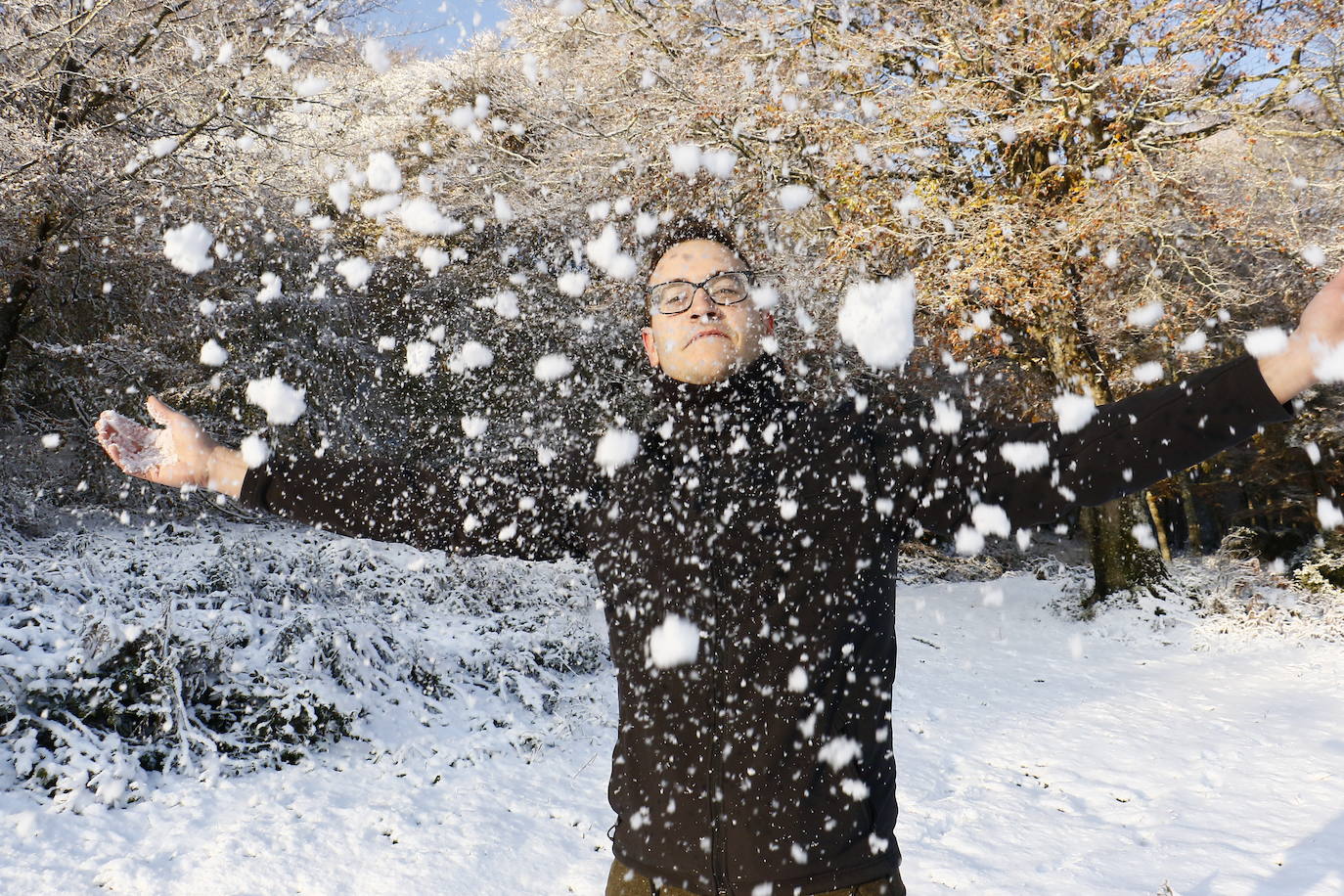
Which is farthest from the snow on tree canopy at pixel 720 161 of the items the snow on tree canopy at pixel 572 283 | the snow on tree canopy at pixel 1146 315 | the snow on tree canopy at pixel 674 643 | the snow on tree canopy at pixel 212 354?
the snow on tree canopy at pixel 674 643

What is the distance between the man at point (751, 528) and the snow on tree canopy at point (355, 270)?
13.5 m

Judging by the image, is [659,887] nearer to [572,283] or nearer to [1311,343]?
[1311,343]

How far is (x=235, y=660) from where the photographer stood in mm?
5707

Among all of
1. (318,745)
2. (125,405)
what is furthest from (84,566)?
(125,405)

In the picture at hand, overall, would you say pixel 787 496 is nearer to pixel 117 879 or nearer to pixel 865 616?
pixel 865 616

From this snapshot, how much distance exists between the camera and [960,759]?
19.7ft

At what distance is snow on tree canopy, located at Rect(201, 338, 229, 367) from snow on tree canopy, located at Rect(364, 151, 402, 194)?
5501 millimetres

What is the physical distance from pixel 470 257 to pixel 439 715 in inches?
457

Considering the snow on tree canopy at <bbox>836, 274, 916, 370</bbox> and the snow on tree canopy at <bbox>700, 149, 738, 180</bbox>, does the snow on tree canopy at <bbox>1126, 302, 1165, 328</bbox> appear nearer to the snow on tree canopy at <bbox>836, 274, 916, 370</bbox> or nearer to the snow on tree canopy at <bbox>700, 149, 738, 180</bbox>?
the snow on tree canopy at <bbox>836, 274, 916, 370</bbox>

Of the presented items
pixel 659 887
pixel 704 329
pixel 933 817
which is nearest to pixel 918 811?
pixel 933 817

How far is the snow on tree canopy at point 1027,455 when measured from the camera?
154 cm

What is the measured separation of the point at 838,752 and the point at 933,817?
153 inches

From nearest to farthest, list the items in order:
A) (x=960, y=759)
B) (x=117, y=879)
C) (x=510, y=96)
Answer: (x=117, y=879)
(x=960, y=759)
(x=510, y=96)

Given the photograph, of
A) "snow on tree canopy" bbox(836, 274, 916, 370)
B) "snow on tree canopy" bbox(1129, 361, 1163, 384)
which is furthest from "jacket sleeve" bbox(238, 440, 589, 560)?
"snow on tree canopy" bbox(836, 274, 916, 370)
